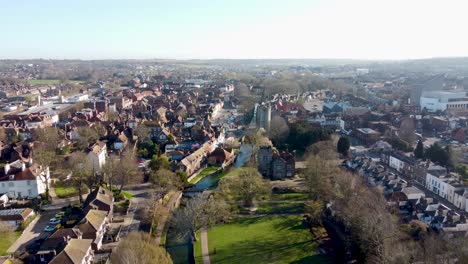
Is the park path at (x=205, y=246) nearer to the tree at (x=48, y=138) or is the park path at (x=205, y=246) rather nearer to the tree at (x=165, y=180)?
the tree at (x=165, y=180)

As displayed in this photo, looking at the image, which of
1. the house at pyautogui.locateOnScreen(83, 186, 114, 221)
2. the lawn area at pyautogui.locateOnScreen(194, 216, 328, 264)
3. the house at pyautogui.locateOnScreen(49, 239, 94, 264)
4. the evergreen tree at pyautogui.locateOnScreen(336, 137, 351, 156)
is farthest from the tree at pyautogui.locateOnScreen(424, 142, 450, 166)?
the house at pyautogui.locateOnScreen(49, 239, 94, 264)

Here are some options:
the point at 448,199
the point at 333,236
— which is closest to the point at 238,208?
the point at 333,236

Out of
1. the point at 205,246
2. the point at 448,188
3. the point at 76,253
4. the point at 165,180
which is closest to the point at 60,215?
the point at 165,180

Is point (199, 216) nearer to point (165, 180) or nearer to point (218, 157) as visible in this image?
point (165, 180)

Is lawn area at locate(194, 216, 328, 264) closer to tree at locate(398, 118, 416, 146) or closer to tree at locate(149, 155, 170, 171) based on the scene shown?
tree at locate(149, 155, 170, 171)

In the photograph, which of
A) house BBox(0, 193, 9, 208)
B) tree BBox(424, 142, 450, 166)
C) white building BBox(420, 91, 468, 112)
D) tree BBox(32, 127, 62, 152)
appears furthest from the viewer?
white building BBox(420, 91, 468, 112)

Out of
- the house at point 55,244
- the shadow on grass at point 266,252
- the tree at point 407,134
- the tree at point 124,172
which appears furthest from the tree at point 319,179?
the tree at point 407,134
